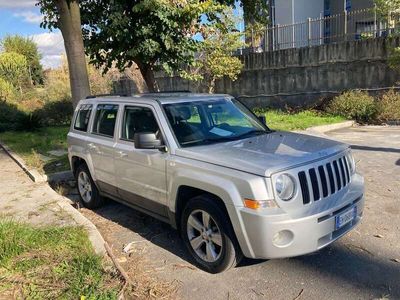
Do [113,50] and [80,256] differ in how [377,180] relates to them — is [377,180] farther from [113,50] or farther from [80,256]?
[113,50]

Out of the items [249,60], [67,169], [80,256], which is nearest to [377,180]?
[80,256]

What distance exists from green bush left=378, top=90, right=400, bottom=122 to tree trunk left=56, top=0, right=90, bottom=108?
31.7 ft

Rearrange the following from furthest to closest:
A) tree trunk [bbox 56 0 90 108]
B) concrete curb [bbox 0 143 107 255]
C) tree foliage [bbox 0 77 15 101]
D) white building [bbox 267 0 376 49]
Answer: tree foliage [bbox 0 77 15 101], white building [bbox 267 0 376 49], tree trunk [bbox 56 0 90 108], concrete curb [bbox 0 143 107 255]

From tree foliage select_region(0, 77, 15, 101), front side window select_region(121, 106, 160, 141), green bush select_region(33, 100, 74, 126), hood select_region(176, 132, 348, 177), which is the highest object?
tree foliage select_region(0, 77, 15, 101)

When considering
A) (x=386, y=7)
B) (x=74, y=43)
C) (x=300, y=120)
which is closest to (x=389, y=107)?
(x=300, y=120)

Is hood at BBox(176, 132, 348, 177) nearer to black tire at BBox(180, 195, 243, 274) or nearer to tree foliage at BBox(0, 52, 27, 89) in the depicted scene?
black tire at BBox(180, 195, 243, 274)

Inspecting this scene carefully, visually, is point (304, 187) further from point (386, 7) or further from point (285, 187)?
point (386, 7)

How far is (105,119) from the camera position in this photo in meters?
6.05

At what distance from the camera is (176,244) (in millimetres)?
5102

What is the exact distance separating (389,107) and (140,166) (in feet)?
37.3

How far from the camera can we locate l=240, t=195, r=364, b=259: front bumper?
12.1 feet

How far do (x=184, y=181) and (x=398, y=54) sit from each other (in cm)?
1226

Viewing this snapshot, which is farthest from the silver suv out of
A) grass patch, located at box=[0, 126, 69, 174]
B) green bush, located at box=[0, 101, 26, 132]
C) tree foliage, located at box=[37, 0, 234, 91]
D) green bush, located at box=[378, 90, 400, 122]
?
green bush, located at box=[0, 101, 26, 132]

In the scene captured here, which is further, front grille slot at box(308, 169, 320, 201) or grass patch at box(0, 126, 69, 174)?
grass patch at box(0, 126, 69, 174)
